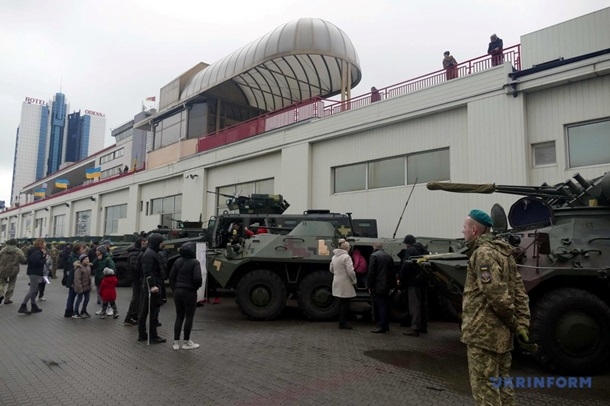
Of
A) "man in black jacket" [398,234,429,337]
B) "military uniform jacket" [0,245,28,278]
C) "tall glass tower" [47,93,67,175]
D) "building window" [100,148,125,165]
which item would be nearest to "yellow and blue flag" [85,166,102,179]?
"building window" [100,148,125,165]

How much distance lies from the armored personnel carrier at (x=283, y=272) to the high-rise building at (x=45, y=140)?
9104 centimetres

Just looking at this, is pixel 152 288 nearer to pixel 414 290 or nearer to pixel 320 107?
pixel 414 290

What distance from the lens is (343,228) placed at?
36.2 feet

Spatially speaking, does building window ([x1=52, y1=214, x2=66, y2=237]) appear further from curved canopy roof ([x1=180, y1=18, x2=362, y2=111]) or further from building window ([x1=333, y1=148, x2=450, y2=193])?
building window ([x1=333, y1=148, x2=450, y2=193])

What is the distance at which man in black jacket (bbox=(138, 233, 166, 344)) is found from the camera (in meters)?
6.90

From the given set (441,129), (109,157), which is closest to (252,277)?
(441,129)

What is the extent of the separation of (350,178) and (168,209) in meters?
13.8

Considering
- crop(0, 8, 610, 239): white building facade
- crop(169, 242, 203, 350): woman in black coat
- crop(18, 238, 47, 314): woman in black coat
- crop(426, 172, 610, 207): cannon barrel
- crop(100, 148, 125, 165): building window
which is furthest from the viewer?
crop(100, 148, 125, 165): building window

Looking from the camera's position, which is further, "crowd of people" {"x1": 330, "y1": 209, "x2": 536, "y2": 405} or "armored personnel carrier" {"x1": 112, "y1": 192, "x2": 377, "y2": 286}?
"armored personnel carrier" {"x1": 112, "y1": 192, "x2": 377, "y2": 286}

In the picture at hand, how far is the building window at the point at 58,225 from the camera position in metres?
41.4

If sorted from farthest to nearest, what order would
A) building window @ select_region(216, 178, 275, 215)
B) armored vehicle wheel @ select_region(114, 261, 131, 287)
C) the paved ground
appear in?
1. building window @ select_region(216, 178, 275, 215)
2. armored vehicle wheel @ select_region(114, 261, 131, 287)
3. the paved ground

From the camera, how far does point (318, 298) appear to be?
8.85 metres

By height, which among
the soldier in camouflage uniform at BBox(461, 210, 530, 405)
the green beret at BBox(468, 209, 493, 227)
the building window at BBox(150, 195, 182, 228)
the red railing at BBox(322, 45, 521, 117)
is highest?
the red railing at BBox(322, 45, 521, 117)

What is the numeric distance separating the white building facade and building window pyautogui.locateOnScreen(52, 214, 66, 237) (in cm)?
2706
